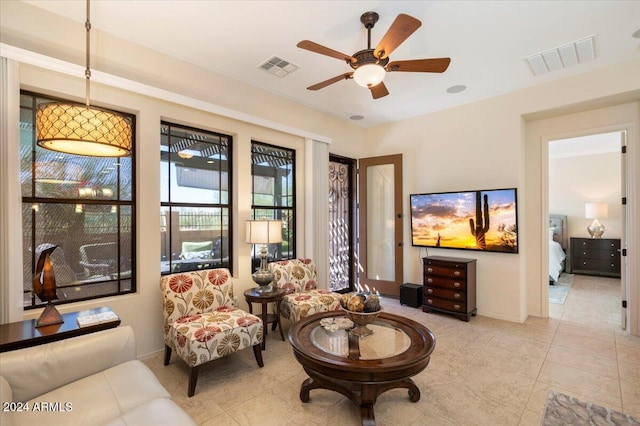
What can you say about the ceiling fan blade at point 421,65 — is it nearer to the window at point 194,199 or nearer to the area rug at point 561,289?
the window at point 194,199

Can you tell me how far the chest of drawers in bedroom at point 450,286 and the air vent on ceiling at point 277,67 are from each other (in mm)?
3221

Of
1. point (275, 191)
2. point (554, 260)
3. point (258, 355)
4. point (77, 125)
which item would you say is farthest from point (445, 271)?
point (77, 125)

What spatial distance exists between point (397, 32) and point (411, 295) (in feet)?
12.3

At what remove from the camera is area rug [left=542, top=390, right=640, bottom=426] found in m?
2.04

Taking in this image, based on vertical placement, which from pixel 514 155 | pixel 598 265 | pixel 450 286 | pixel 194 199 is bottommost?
pixel 598 265

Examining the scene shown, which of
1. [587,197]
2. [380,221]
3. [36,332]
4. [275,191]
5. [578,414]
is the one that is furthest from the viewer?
[587,197]

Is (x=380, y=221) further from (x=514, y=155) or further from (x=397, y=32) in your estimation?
(x=397, y=32)

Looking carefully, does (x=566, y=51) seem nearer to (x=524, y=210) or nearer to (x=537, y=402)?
(x=524, y=210)

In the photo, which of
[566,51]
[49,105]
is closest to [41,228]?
[49,105]

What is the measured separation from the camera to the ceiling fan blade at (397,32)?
6.42 feet

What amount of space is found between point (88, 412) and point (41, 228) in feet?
6.13

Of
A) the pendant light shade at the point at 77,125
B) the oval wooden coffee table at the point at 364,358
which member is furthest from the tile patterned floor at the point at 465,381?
the pendant light shade at the point at 77,125

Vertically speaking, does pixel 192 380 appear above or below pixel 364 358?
below

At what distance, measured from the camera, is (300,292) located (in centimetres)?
383
